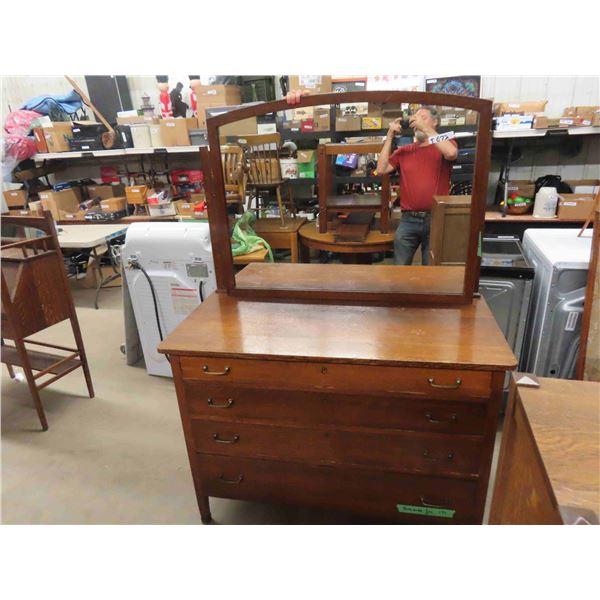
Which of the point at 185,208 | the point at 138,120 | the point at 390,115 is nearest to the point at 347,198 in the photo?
the point at 390,115

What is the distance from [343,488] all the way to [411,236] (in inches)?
69.4

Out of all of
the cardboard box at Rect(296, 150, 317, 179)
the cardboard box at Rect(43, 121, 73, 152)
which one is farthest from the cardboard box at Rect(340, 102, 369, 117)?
the cardboard box at Rect(43, 121, 73, 152)

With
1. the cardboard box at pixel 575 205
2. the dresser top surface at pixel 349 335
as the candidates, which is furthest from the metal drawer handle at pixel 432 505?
the cardboard box at pixel 575 205

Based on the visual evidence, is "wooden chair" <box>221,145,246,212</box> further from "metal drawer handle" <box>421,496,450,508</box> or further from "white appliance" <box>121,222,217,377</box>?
"metal drawer handle" <box>421,496,450,508</box>

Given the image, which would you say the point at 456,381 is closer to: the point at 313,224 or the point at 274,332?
the point at 274,332

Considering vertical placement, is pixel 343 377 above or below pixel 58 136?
below

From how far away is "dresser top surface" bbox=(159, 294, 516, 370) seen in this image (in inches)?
47.7

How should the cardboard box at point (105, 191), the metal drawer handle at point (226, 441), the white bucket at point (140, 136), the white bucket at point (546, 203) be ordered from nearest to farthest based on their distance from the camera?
1. the metal drawer handle at point (226, 441)
2. the white bucket at point (546, 203)
3. the white bucket at point (140, 136)
4. the cardboard box at point (105, 191)

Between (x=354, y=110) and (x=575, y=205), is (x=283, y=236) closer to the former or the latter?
(x=354, y=110)

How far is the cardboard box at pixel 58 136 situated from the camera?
14.0 feet

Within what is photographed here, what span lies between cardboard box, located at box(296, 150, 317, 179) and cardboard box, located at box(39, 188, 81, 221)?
8.45 ft

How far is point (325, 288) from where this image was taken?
5.35 feet

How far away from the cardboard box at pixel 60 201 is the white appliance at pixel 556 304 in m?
4.49

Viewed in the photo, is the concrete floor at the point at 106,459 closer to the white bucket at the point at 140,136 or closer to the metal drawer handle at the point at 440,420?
the metal drawer handle at the point at 440,420
